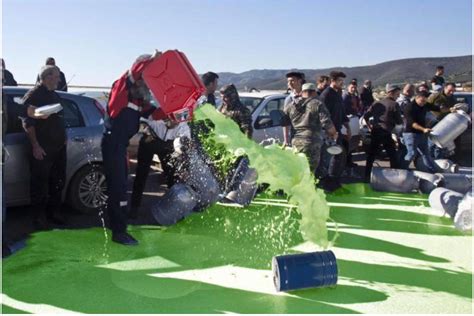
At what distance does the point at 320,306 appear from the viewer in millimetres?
3852

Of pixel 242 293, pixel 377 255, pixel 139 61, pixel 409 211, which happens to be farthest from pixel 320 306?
pixel 409 211

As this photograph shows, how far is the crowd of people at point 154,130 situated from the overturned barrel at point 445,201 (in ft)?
5.34

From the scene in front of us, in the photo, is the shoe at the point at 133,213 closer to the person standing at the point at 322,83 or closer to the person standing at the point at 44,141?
the person standing at the point at 44,141

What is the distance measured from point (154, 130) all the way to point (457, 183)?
457 cm

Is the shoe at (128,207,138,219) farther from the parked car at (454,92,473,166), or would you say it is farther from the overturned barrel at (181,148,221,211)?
the parked car at (454,92,473,166)

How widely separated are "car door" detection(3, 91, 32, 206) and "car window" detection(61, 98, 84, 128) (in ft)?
1.89

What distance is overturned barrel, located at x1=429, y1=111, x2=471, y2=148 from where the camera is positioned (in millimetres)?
9110

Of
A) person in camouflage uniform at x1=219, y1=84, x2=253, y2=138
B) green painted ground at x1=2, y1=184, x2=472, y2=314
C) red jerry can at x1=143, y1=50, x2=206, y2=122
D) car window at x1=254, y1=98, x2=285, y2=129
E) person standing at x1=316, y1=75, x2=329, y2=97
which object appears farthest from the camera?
person standing at x1=316, y1=75, x2=329, y2=97

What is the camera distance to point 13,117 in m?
5.96

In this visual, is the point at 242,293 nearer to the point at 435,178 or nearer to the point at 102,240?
the point at 102,240

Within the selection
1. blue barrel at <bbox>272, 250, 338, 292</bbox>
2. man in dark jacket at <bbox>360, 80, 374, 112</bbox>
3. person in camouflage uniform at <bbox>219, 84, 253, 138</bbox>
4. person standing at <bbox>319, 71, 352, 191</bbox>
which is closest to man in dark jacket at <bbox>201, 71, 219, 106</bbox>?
person in camouflage uniform at <bbox>219, 84, 253, 138</bbox>

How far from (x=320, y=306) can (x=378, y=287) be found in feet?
2.27

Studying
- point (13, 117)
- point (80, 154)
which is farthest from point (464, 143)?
point (13, 117)

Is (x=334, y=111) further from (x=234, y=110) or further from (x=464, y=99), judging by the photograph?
(x=464, y=99)
